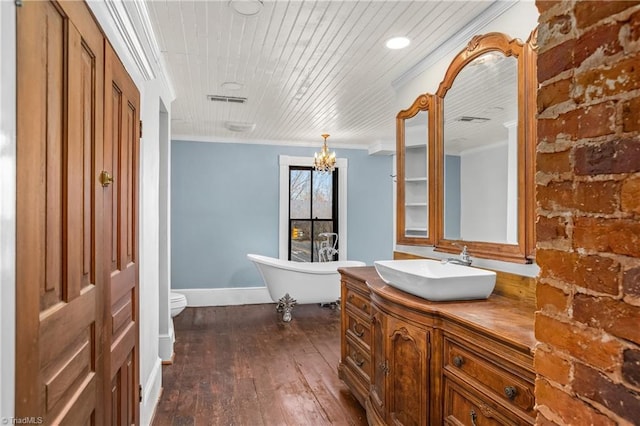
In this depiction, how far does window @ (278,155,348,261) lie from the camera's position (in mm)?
5938

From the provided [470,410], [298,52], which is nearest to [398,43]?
[298,52]

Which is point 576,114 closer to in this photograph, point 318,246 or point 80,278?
point 80,278

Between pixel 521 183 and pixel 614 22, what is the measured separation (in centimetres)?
132

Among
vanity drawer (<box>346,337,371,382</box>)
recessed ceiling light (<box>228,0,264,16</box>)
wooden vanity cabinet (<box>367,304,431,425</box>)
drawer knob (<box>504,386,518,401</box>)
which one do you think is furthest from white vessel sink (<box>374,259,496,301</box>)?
recessed ceiling light (<box>228,0,264,16</box>)

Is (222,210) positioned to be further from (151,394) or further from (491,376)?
(491,376)

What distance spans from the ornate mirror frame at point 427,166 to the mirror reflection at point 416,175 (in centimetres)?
2

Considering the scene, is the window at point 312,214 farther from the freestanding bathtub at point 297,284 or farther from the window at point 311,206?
the freestanding bathtub at point 297,284

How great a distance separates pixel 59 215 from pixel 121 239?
725 mm

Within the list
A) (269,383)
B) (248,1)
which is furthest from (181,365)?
(248,1)

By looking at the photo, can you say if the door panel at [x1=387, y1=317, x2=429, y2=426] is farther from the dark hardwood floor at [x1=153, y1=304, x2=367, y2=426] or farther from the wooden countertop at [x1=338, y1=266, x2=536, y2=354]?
the dark hardwood floor at [x1=153, y1=304, x2=367, y2=426]

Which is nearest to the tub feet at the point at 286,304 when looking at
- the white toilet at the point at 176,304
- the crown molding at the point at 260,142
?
the white toilet at the point at 176,304

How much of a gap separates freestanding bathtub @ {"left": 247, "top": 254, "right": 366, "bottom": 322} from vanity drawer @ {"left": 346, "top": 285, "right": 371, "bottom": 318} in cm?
206
